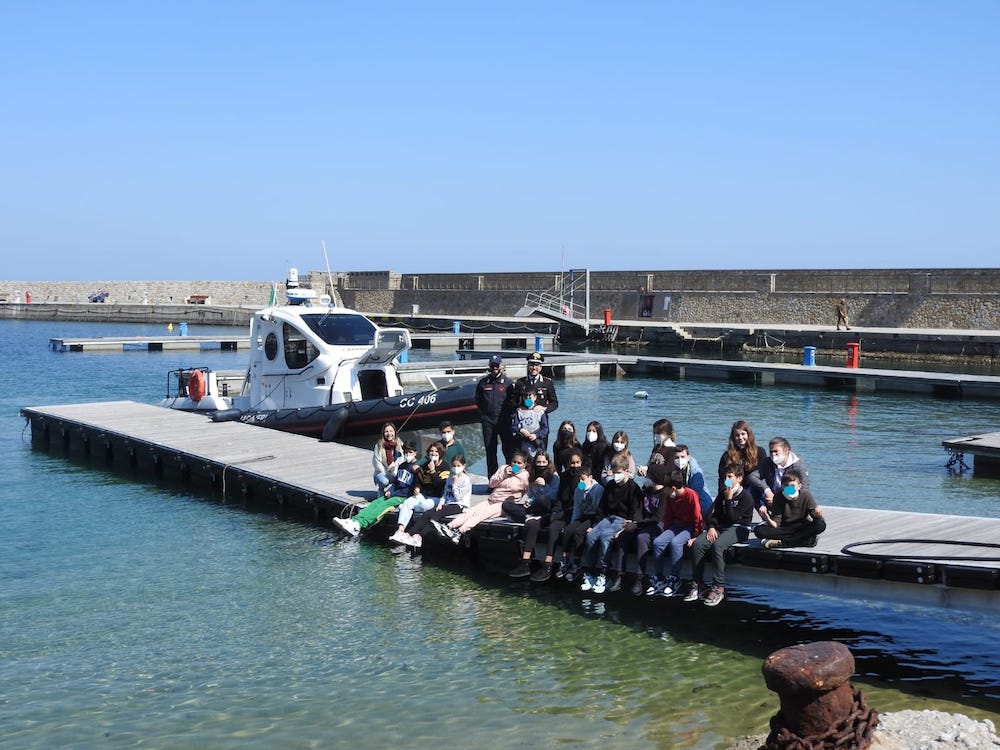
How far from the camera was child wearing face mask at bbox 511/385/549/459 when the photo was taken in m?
12.6

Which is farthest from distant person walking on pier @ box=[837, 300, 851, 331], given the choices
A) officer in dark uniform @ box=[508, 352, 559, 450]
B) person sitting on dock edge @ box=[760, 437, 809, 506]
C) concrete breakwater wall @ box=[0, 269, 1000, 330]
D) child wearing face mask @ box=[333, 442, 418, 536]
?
person sitting on dock edge @ box=[760, 437, 809, 506]

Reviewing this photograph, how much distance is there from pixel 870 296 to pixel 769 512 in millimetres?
40369

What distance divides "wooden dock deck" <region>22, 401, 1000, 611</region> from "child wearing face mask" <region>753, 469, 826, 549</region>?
0.11 meters

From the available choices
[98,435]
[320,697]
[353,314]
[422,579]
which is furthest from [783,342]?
[320,697]

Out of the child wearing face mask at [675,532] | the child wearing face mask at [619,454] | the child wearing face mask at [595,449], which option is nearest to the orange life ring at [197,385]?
the child wearing face mask at [595,449]

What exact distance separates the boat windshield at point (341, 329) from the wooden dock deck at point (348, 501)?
2153 mm

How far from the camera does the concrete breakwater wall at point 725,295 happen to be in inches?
1772

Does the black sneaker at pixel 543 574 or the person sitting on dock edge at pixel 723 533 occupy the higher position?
the person sitting on dock edge at pixel 723 533

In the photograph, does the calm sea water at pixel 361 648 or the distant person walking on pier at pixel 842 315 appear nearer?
the calm sea water at pixel 361 648

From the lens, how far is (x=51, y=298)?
100875 mm

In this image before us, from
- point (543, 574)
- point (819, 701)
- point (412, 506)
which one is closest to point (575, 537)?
point (543, 574)

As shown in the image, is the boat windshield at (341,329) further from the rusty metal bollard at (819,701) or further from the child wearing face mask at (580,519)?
the rusty metal bollard at (819,701)

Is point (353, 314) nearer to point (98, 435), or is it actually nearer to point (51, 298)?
point (98, 435)

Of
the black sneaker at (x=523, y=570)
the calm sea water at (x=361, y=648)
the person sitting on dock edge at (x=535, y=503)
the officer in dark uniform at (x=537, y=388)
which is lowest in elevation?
the calm sea water at (x=361, y=648)
